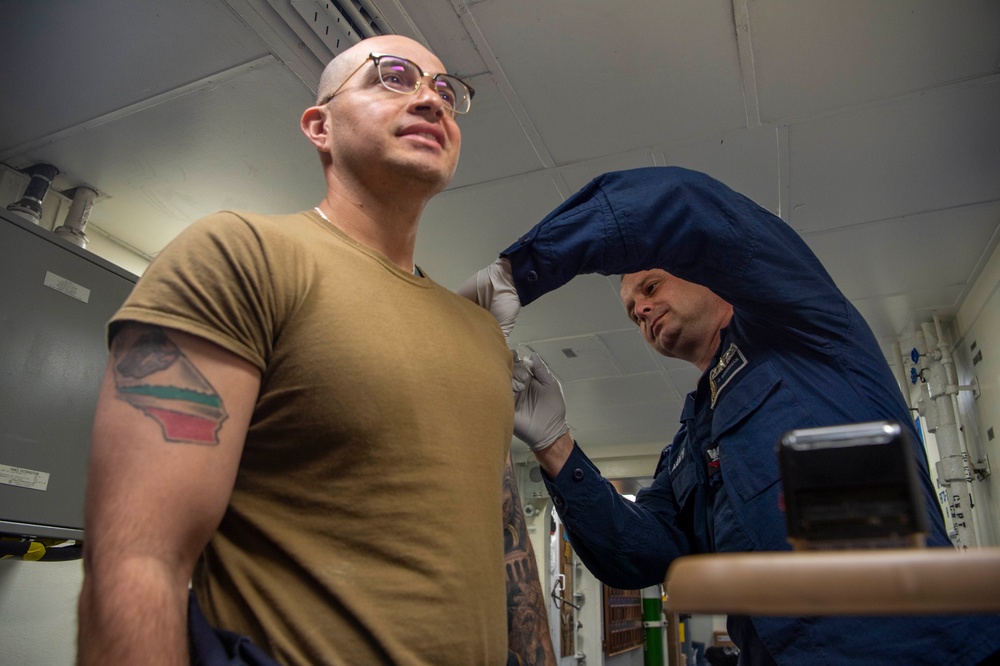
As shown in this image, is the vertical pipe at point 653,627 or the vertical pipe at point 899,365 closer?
the vertical pipe at point 899,365

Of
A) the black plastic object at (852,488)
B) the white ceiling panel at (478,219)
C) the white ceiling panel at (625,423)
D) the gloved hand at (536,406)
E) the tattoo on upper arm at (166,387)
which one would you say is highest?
the white ceiling panel at (478,219)

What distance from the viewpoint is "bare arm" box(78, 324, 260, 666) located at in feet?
1.96

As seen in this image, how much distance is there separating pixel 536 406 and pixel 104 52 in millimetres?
1792

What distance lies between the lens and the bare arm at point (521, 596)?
1.10 m

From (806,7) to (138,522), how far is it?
212 cm

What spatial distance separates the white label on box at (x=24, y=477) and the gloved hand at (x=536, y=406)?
5.24ft

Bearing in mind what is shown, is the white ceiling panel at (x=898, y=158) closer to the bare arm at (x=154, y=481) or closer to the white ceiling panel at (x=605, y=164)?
the white ceiling panel at (x=605, y=164)

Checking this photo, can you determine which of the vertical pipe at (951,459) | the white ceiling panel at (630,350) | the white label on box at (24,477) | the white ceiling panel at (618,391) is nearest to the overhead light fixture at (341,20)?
the white label on box at (24,477)

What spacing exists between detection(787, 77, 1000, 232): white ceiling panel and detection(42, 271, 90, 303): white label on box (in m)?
2.61

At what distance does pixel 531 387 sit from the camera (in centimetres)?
158

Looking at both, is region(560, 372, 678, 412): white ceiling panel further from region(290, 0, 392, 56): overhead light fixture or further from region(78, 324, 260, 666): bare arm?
region(78, 324, 260, 666): bare arm

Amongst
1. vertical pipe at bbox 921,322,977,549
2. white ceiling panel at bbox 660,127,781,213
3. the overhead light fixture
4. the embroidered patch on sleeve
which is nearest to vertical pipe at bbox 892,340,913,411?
vertical pipe at bbox 921,322,977,549

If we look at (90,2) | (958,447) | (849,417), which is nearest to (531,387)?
(849,417)

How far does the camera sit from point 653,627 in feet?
23.8
